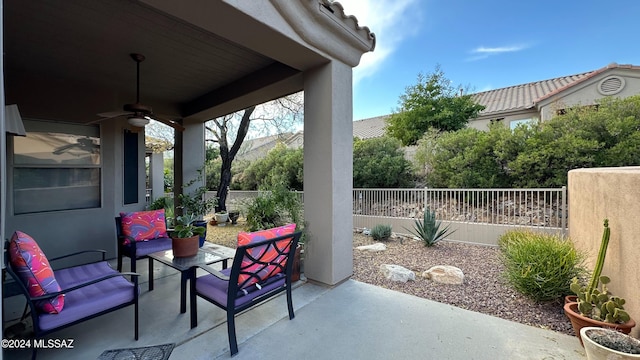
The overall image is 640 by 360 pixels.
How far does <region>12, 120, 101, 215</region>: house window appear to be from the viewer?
159 inches

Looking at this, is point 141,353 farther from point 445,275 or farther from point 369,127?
point 369,127

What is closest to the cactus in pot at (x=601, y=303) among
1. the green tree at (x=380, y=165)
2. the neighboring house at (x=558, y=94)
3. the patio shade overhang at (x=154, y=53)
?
the patio shade overhang at (x=154, y=53)

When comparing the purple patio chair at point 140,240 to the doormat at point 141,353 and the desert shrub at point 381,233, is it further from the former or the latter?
the desert shrub at point 381,233

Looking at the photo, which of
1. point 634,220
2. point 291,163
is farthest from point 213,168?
point 634,220

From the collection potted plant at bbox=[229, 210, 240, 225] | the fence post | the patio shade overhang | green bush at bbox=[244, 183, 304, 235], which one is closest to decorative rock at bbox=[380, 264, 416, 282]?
green bush at bbox=[244, 183, 304, 235]

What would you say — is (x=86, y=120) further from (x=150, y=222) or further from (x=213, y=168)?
(x=213, y=168)

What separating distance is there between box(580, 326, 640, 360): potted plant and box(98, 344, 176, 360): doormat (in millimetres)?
3173

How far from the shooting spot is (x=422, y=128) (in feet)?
36.8

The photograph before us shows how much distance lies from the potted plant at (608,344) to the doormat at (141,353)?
3173 millimetres

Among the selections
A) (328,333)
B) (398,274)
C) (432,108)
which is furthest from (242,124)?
(432,108)

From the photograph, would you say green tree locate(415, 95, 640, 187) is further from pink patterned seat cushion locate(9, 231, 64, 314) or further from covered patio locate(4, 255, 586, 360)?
pink patterned seat cushion locate(9, 231, 64, 314)

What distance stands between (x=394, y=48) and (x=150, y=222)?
8272 mm

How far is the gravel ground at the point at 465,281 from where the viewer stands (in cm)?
279

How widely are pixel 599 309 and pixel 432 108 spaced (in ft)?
33.3
